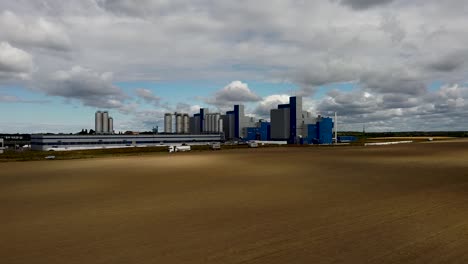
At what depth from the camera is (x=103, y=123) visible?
377ft

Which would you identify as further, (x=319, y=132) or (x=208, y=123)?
(x=208, y=123)

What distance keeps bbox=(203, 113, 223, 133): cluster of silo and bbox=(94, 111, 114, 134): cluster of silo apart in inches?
1442

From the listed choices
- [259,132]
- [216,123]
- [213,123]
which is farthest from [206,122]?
[259,132]

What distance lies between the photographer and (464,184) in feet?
65.1

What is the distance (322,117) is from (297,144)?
12711 millimetres

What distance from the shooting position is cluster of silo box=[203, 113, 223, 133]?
119619 mm

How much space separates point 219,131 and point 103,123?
44408mm

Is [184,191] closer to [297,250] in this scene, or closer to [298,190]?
[298,190]

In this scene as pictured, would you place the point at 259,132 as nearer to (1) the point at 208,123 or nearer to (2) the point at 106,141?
(1) the point at 208,123

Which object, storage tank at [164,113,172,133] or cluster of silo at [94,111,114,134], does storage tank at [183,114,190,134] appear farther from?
cluster of silo at [94,111,114,134]

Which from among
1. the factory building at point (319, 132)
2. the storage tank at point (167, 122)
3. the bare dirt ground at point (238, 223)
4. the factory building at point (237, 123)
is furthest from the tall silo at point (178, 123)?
the bare dirt ground at point (238, 223)

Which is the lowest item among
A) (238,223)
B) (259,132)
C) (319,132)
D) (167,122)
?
(238,223)

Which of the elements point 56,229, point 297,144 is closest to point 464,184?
point 56,229

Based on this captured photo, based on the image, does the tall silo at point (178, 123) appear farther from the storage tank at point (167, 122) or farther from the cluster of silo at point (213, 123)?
the cluster of silo at point (213, 123)
